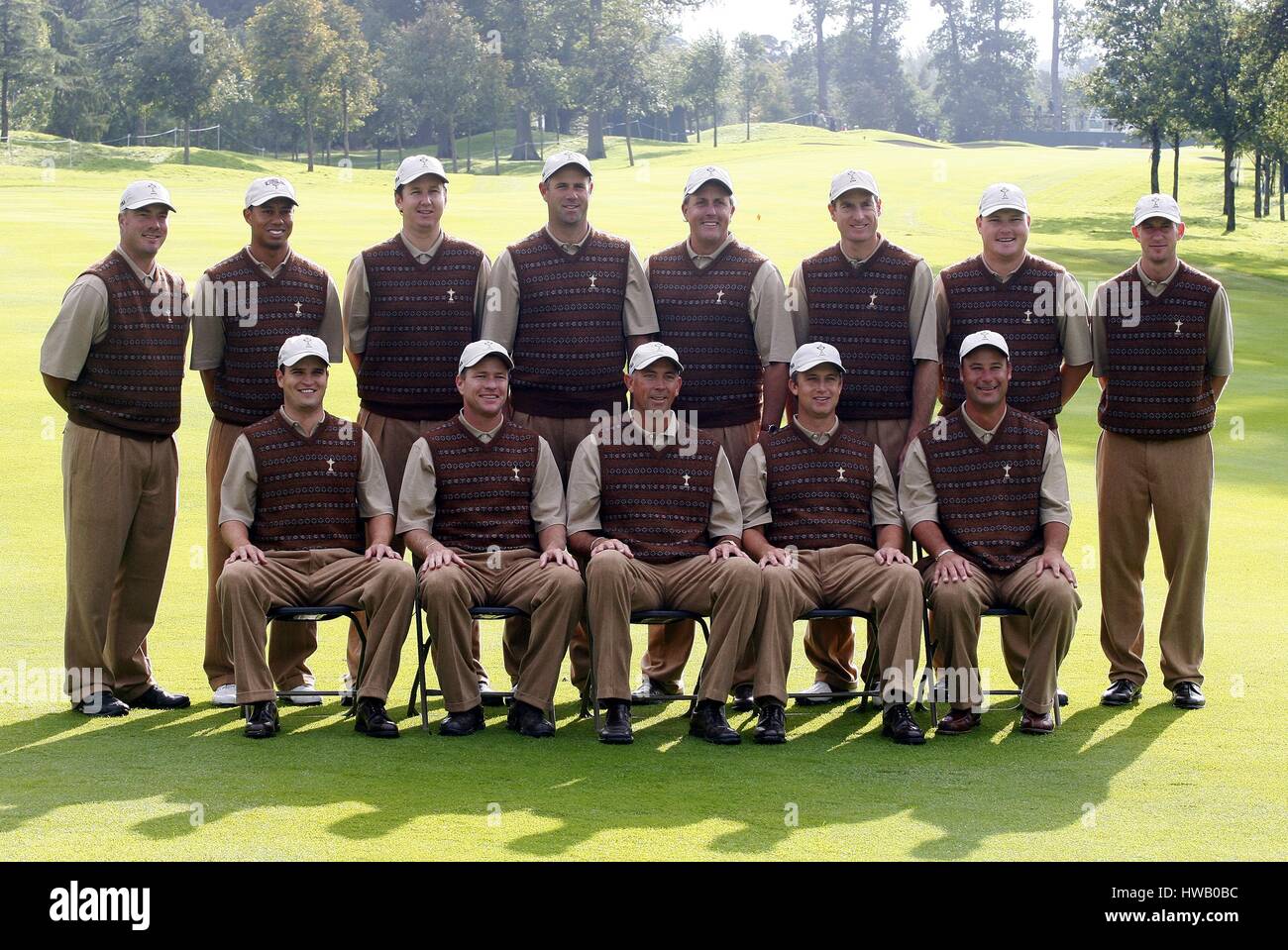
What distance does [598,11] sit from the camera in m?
77.0

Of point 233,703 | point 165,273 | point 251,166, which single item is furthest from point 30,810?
point 251,166

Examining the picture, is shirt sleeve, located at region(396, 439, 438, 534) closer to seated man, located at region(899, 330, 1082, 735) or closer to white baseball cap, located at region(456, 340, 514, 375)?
white baseball cap, located at region(456, 340, 514, 375)

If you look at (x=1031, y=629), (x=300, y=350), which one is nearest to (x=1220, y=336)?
(x=1031, y=629)

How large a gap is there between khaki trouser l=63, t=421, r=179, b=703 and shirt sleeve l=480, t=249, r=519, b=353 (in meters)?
1.72

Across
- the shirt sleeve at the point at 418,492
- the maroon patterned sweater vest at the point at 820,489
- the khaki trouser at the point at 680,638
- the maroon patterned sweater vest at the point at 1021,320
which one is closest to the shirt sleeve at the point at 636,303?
the khaki trouser at the point at 680,638

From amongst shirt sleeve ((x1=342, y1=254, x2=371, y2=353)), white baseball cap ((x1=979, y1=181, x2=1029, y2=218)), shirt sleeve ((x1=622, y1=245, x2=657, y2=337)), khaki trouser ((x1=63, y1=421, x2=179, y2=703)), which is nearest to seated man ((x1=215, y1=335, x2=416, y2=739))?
shirt sleeve ((x1=342, y1=254, x2=371, y2=353))

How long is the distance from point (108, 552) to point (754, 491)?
10.3ft

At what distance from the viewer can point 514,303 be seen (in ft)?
26.1

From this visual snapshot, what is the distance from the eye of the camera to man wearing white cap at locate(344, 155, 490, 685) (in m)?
7.92

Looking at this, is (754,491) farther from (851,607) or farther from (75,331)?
(75,331)

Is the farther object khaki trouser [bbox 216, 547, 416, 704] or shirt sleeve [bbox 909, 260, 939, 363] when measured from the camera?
shirt sleeve [bbox 909, 260, 939, 363]

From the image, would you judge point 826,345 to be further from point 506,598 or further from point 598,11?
point 598,11

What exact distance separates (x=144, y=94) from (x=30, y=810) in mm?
54571

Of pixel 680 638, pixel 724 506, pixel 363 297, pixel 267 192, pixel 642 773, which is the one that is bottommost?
pixel 642 773
